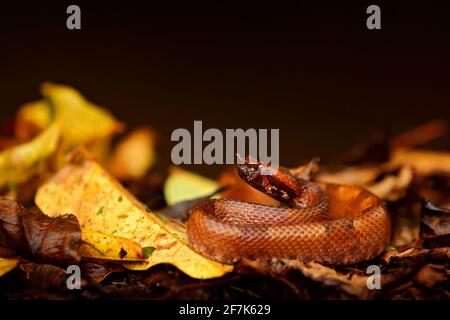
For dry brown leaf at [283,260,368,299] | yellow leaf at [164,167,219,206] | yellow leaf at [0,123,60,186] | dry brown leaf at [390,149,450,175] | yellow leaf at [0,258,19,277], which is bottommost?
dry brown leaf at [283,260,368,299]

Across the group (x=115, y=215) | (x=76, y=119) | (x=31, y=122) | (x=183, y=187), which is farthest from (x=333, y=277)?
(x=31, y=122)

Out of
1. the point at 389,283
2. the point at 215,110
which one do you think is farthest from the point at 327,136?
the point at 389,283

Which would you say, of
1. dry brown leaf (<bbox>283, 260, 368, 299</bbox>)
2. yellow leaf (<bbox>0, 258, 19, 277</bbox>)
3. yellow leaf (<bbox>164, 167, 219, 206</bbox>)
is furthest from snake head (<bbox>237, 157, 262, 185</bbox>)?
yellow leaf (<bbox>0, 258, 19, 277</bbox>)

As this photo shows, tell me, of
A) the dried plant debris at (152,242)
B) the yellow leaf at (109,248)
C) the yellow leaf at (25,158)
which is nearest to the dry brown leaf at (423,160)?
the dried plant debris at (152,242)

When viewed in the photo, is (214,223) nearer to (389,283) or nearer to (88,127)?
(389,283)

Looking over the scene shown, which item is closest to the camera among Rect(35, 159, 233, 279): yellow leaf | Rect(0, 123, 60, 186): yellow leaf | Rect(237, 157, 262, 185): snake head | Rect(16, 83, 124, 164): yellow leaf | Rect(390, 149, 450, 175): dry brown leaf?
Rect(35, 159, 233, 279): yellow leaf

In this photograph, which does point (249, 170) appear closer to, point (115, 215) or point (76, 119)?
point (115, 215)

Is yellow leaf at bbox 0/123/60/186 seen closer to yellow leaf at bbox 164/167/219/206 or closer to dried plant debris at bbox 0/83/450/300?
dried plant debris at bbox 0/83/450/300
